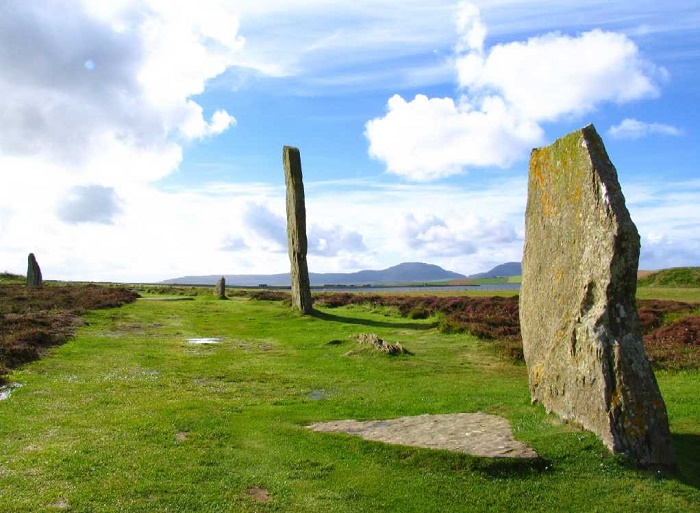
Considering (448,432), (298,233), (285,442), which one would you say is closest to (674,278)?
(298,233)

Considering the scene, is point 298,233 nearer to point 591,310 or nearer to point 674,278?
point 591,310

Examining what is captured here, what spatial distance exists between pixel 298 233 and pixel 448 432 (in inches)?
907

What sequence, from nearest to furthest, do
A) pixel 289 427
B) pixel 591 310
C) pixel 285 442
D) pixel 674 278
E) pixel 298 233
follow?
pixel 591 310 → pixel 285 442 → pixel 289 427 → pixel 298 233 → pixel 674 278

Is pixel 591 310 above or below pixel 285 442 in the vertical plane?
above

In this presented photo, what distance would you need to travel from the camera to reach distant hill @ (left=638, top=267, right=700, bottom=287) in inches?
2011

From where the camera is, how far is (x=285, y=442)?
10.9 m

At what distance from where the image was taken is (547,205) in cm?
1269

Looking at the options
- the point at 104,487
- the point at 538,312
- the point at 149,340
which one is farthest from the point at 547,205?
the point at 149,340

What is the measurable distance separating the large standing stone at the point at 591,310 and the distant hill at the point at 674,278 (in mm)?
44085

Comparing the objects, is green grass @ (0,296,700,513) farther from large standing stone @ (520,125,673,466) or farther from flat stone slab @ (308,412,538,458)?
large standing stone @ (520,125,673,466)

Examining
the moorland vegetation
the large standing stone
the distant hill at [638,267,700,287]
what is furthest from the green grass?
the distant hill at [638,267,700,287]

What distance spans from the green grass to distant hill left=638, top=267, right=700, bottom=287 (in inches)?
1510

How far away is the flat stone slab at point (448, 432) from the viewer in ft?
32.8

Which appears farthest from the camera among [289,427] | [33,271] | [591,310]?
[33,271]
